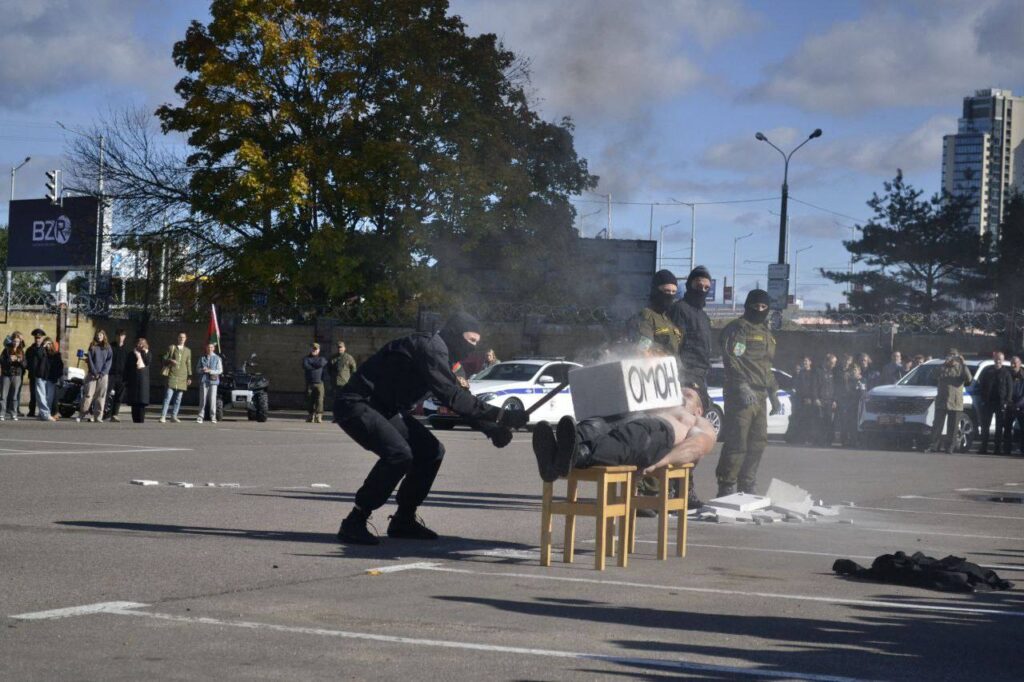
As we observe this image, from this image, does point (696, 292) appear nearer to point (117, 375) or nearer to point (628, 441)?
point (628, 441)

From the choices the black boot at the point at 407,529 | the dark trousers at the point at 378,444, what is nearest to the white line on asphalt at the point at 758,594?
the dark trousers at the point at 378,444

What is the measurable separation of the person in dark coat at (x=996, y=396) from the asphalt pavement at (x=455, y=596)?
41.1ft

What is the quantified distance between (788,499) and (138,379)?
18496mm

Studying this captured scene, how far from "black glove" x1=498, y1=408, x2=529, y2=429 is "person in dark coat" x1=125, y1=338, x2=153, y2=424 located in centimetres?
1965

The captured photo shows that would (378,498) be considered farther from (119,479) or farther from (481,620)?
(119,479)

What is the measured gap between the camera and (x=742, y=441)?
12.5 meters

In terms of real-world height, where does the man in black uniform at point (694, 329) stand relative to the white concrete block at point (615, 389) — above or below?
above

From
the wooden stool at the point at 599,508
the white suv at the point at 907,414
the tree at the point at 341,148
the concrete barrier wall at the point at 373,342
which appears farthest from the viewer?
the concrete barrier wall at the point at 373,342

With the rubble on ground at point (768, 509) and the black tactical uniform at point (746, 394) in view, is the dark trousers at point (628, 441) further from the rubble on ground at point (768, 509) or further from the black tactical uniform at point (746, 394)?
the black tactical uniform at point (746, 394)

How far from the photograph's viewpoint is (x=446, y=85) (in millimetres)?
37000

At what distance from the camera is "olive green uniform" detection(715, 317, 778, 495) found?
12523mm

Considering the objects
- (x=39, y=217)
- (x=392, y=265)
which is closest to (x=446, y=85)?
A: (x=392, y=265)

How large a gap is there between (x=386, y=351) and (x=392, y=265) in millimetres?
27627

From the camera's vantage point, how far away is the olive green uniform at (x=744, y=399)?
12.5 metres
